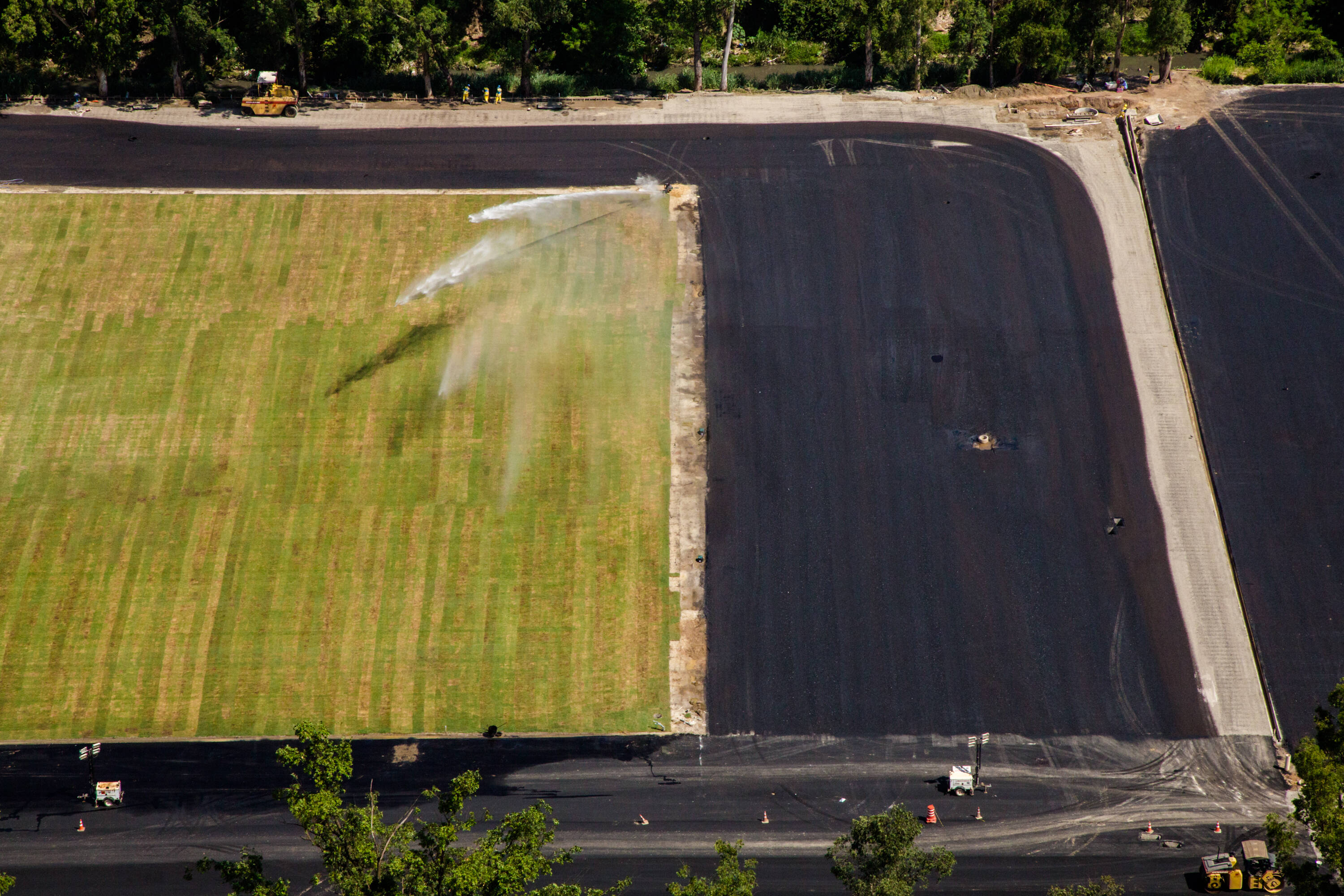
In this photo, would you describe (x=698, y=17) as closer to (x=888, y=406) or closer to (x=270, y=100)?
(x=270, y=100)

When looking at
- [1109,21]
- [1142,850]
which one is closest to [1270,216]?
[1109,21]

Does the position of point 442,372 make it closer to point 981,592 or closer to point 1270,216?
point 981,592

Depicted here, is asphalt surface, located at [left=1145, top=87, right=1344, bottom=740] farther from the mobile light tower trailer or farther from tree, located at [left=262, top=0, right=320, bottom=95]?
tree, located at [left=262, top=0, right=320, bottom=95]

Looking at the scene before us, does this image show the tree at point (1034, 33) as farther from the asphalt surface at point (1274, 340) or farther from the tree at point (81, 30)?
the tree at point (81, 30)

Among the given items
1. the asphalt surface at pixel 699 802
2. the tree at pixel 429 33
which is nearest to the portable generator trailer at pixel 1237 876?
the asphalt surface at pixel 699 802

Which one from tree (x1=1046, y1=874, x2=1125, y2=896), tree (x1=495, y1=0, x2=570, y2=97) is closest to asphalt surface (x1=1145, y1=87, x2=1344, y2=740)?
tree (x1=1046, y1=874, x2=1125, y2=896)

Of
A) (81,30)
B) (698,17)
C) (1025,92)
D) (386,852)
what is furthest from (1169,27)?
(81,30)
